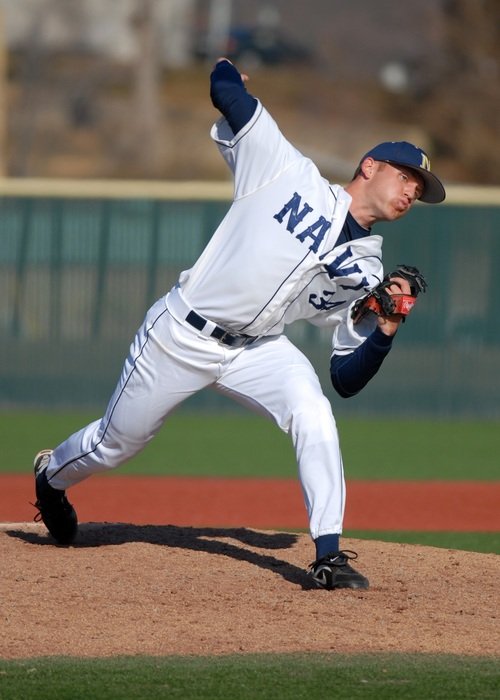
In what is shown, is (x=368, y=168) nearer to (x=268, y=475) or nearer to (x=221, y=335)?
(x=221, y=335)

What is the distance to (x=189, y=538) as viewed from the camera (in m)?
6.34

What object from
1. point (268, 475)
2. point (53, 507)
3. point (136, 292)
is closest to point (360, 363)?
point (53, 507)

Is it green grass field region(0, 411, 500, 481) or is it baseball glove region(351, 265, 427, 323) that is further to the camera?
green grass field region(0, 411, 500, 481)

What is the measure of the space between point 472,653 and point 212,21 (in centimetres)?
4705

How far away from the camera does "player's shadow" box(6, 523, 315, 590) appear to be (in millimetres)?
5965

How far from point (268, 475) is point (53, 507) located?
4054mm

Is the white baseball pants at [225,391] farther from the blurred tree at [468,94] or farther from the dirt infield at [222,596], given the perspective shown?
the blurred tree at [468,94]

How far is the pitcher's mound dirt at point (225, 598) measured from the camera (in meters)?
4.55

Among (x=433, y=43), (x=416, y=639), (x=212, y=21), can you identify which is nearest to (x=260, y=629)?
(x=416, y=639)

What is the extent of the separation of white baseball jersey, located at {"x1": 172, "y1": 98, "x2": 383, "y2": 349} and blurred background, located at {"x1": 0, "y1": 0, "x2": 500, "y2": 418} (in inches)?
302

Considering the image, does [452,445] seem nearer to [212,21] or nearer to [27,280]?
[27,280]

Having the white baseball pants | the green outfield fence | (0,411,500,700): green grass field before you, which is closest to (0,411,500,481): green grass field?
(0,411,500,700): green grass field

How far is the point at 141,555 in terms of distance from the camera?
19.1 feet

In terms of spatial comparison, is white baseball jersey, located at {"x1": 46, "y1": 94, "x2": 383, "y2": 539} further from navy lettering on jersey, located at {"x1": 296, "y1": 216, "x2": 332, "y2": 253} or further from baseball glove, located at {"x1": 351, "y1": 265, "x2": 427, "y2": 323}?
baseball glove, located at {"x1": 351, "y1": 265, "x2": 427, "y2": 323}
